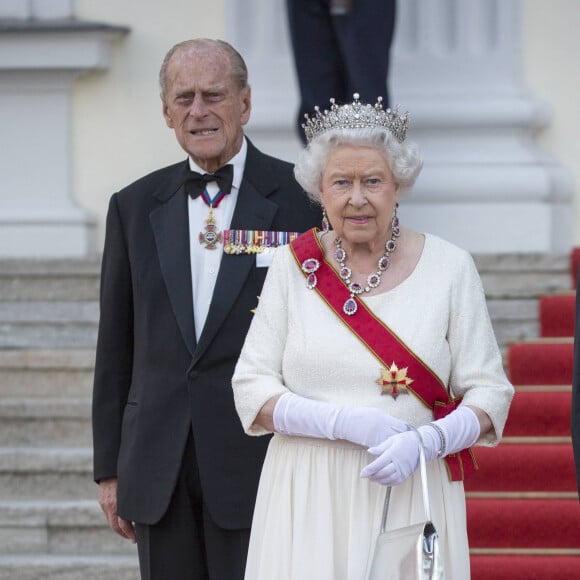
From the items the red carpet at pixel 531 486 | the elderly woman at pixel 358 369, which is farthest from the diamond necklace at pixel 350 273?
the red carpet at pixel 531 486

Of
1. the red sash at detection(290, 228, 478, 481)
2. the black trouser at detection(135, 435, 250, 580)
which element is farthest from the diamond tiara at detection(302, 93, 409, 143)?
the black trouser at detection(135, 435, 250, 580)

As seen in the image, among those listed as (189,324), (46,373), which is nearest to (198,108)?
(189,324)

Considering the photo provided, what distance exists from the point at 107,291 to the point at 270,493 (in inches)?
28.7

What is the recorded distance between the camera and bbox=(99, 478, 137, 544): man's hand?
3584 millimetres

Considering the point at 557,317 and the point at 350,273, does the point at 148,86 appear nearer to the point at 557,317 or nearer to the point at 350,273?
the point at 557,317

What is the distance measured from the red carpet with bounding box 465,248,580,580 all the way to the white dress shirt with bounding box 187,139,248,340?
1572mm

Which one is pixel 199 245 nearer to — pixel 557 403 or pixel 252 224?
pixel 252 224

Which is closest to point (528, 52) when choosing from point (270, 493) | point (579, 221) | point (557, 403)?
point (579, 221)

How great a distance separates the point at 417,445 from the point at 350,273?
42cm

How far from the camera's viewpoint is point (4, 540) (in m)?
5.09

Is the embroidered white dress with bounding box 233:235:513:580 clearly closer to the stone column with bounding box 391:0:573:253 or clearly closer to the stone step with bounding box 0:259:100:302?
the stone step with bounding box 0:259:100:302

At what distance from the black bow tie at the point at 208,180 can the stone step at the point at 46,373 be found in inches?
80.9

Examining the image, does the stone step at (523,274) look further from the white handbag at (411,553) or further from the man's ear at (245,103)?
the white handbag at (411,553)

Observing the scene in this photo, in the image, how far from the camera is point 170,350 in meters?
3.46
